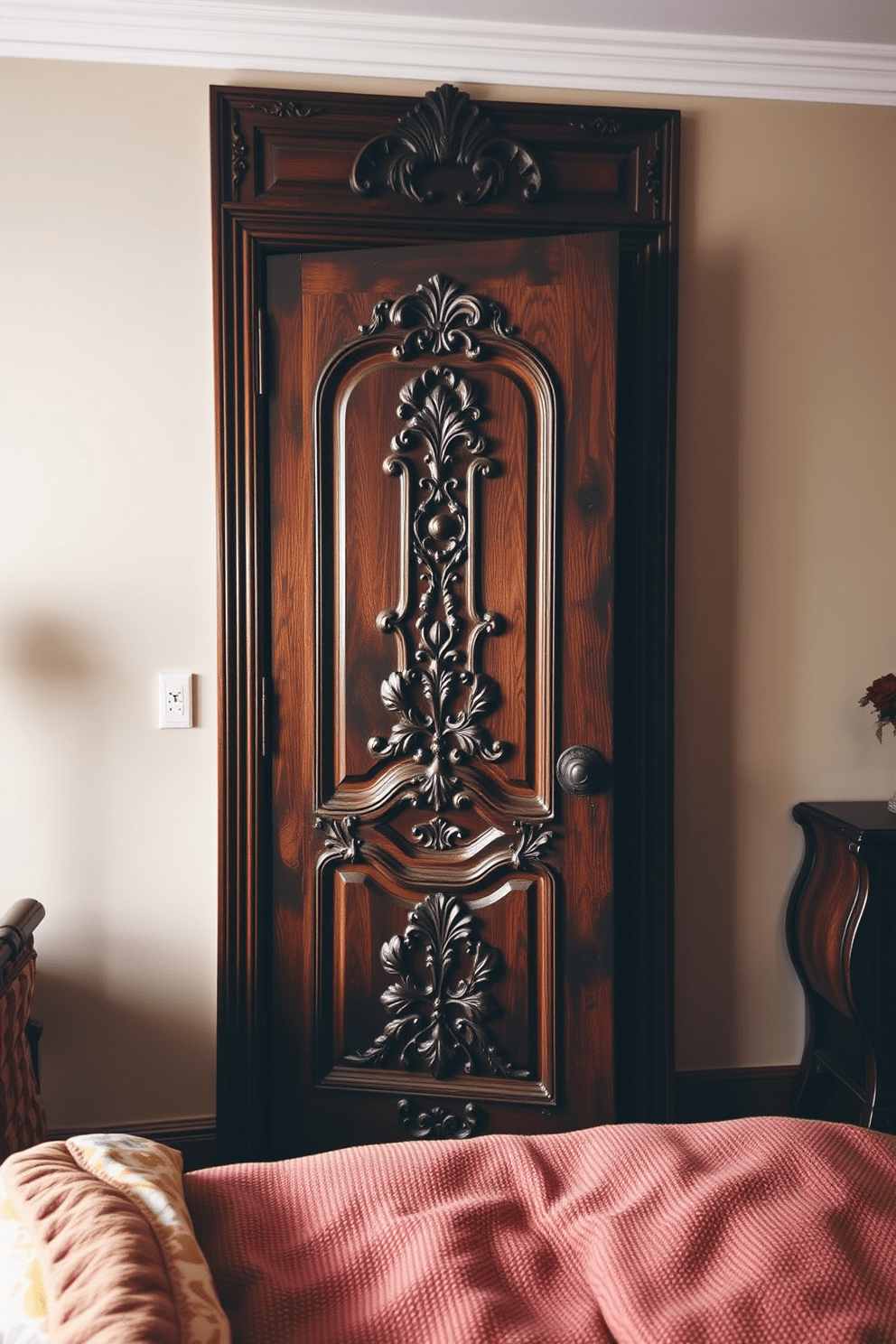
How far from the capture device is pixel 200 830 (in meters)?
2.20

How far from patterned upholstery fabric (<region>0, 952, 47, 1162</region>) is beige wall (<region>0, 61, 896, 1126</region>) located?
1.45 feet

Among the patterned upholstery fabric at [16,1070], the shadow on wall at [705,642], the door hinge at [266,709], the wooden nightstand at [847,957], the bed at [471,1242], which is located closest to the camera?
the bed at [471,1242]

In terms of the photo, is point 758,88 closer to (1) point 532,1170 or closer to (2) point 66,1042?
(1) point 532,1170

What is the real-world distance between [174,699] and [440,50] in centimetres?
164

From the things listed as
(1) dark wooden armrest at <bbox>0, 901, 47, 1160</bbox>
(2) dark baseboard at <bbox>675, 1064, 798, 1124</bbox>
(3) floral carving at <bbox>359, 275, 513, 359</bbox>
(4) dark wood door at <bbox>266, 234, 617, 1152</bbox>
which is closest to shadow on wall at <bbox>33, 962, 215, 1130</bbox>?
(4) dark wood door at <bbox>266, 234, 617, 1152</bbox>

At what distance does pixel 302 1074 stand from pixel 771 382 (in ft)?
Answer: 6.69

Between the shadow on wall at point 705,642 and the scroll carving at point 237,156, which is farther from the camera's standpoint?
the shadow on wall at point 705,642

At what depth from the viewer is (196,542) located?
7.10 ft

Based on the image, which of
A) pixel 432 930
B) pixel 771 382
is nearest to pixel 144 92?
pixel 771 382

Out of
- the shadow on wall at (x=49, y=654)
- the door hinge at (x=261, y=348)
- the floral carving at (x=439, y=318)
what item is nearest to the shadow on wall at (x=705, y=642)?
the floral carving at (x=439, y=318)

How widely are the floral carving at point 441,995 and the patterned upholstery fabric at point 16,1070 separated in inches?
28.4

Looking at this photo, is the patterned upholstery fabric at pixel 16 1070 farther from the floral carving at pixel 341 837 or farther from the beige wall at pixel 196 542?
the floral carving at pixel 341 837

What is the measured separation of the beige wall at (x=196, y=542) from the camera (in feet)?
6.89

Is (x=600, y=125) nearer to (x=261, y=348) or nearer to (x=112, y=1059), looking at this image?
(x=261, y=348)
